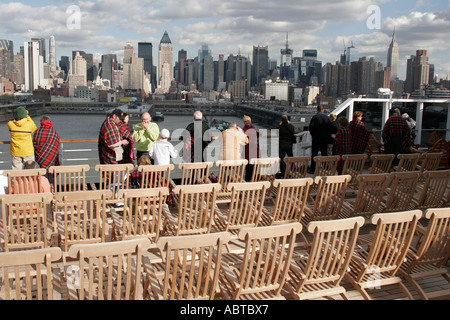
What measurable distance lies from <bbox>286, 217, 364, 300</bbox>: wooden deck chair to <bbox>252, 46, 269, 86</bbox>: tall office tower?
4594cm

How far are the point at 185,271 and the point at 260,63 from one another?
4812 cm

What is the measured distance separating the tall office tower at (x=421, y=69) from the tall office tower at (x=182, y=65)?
3819cm

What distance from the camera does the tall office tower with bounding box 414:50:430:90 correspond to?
16.5 m

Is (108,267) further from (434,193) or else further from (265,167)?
(434,193)

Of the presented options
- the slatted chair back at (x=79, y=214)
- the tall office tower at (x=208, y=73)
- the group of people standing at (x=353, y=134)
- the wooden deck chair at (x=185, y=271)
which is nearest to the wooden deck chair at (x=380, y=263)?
the wooden deck chair at (x=185, y=271)

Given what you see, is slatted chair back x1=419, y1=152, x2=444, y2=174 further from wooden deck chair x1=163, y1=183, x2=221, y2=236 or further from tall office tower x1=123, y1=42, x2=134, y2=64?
tall office tower x1=123, y1=42, x2=134, y2=64

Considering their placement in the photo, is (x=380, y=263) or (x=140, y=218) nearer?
(x=380, y=263)

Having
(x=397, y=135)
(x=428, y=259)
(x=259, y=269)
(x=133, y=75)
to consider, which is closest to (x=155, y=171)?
(x=259, y=269)

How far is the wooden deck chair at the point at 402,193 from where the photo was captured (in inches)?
153

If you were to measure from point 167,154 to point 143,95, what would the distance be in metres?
46.0

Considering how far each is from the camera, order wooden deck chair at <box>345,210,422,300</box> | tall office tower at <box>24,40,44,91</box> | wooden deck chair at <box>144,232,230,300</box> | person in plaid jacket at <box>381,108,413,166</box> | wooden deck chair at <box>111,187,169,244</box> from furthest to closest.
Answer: tall office tower at <box>24,40,44,91</box> → person in plaid jacket at <box>381,108,413,166</box> → wooden deck chair at <box>111,187,169,244</box> → wooden deck chair at <box>345,210,422,300</box> → wooden deck chair at <box>144,232,230,300</box>

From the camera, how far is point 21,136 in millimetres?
5551

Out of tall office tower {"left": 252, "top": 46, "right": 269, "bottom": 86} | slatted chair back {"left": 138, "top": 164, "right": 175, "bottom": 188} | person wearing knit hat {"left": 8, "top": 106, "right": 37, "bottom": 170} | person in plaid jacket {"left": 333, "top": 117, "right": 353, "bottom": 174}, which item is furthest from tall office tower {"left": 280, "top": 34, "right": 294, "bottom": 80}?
slatted chair back {"left": 138, "top": 164, "right": 175, "bottom": 188}

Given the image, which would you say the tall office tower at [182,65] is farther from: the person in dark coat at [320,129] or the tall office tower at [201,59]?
the person in dark coat at [320,129]
